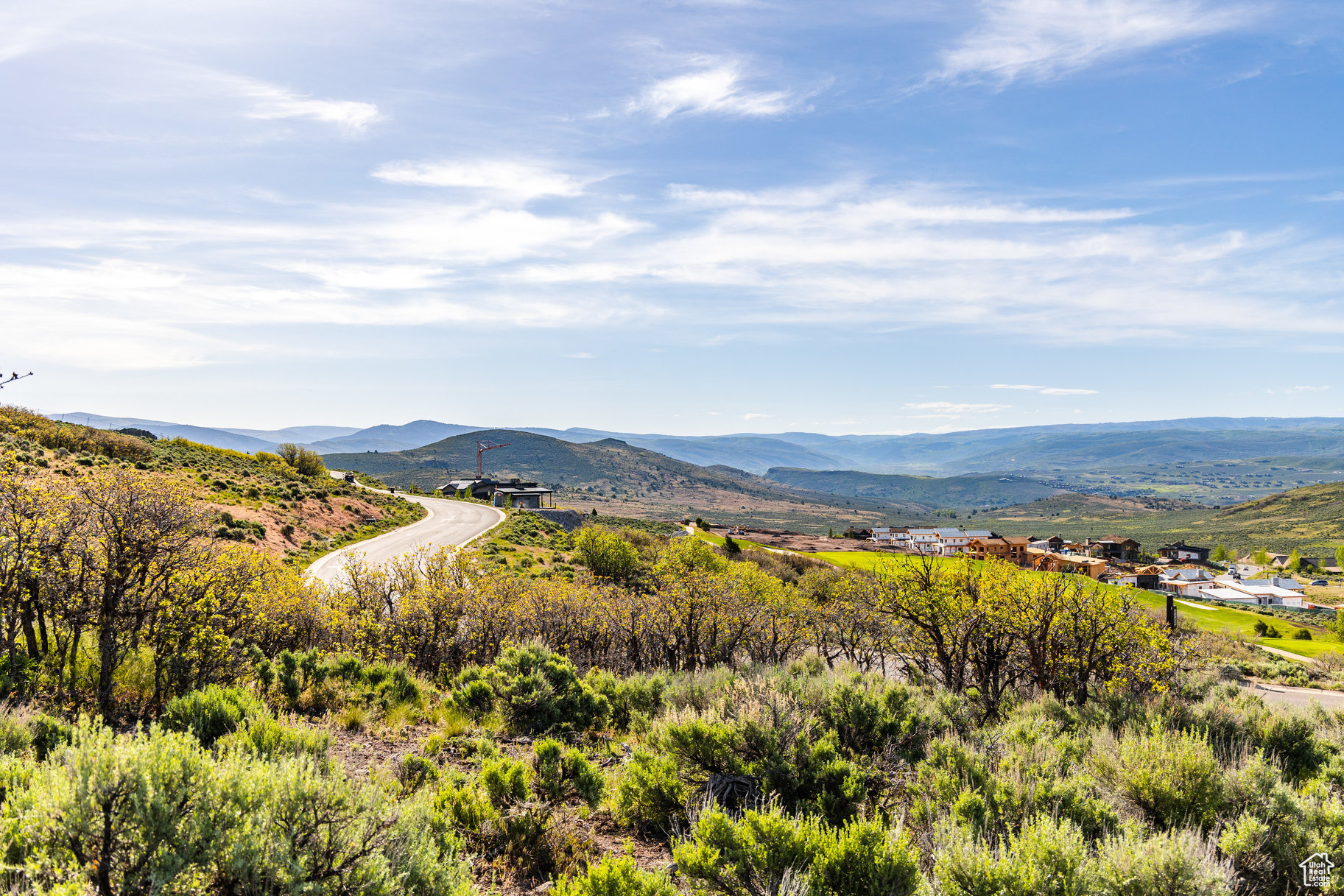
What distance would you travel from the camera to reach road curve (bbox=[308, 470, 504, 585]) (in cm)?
3105

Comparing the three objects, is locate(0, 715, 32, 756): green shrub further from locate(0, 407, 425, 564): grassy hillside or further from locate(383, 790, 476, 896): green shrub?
locate(0, 407, 425, 564): grassy hillside

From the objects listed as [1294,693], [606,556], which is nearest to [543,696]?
[606,556]

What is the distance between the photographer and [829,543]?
91.8 m

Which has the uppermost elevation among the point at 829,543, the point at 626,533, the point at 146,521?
the point at 146,521

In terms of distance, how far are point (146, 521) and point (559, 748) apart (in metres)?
6.75

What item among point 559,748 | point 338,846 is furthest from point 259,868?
point 559,748

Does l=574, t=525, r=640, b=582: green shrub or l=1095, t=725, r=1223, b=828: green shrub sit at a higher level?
l=1095, t=725, r=1223, b=828: green shrub

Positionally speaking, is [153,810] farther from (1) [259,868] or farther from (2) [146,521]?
(2) [146,521]

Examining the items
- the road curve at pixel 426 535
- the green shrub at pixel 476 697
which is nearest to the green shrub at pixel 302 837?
the green shrub at pixel 476 697

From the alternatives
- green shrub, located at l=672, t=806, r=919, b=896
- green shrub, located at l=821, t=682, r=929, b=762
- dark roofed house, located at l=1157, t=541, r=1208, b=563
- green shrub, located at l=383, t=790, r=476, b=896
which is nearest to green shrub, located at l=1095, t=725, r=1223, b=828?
green shrub, located at l=821, t=682, r=929, b=762

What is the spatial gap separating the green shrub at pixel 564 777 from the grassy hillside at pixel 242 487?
26348 millimetres

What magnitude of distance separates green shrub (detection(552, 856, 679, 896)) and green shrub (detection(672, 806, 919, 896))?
0.34m

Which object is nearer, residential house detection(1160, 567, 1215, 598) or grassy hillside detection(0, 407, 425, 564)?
grassy hillside detection(0, 407, 425, 564)

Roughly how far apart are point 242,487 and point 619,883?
50716mm
